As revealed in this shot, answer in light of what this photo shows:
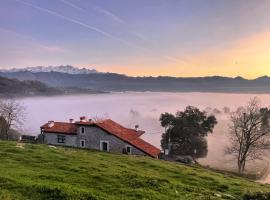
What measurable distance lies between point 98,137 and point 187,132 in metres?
28.1

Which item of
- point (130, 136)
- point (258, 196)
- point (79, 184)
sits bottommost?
point (130, 136)

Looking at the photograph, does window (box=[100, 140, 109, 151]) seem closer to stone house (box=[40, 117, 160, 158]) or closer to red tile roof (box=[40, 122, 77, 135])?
stone house (box=[40, 117, 160, 158])

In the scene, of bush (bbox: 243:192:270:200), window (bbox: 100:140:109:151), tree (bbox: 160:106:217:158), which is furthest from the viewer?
tree (bbox: 160:106:217:158)

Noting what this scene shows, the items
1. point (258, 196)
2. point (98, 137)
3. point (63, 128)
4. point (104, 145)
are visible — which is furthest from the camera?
point (63, 128)

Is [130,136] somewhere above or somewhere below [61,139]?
above

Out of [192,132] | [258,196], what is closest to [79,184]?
[258,196]

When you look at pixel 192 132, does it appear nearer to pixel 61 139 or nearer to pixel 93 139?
pixel 93 139

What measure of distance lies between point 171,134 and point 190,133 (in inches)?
190

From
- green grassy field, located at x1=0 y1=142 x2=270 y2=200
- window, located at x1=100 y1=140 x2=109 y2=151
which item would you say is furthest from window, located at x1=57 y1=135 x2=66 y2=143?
green grassy field, located at x1=0 y1=142 x2=270 y2=200

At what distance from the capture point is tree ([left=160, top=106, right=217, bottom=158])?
82625 millimetres

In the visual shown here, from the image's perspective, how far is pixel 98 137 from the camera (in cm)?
6291

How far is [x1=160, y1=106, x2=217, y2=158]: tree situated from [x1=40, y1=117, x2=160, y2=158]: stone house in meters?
19.6

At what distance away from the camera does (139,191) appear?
67.6 ft

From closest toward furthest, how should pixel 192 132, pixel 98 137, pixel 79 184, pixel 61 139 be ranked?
pixel 79 184 < pixel 98 137 < pixel 61 139 < pixel 192 132
